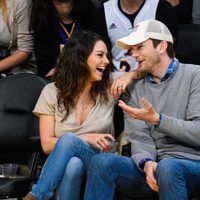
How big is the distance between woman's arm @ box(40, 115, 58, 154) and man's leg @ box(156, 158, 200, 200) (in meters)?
0.94

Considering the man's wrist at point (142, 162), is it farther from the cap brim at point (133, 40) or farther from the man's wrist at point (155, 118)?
the cap brim at point (133, 40)

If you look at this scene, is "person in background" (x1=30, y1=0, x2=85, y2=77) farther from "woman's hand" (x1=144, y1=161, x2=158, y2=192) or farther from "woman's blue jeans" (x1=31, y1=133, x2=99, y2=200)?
"woman's hand" (x1=144, y1=161, x2=158, y2=192)

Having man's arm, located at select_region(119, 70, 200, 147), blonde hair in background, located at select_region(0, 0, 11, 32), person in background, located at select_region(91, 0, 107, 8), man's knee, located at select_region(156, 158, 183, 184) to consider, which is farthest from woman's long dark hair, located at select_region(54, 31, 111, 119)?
person in background, located at select_region(91, 0, 107, 8)

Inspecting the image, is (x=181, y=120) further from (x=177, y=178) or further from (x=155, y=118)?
(x=177, y=178)

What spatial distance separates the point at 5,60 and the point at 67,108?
1.21 m

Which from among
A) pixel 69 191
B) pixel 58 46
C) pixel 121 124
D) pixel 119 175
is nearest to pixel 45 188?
pixel 69 191

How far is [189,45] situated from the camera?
577 cm

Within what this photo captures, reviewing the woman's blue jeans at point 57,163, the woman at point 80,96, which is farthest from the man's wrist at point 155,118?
the woman's blue jeans at point 57,163

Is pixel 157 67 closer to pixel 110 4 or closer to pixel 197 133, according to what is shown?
pixel 197 133

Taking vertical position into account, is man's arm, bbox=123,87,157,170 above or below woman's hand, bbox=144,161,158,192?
above

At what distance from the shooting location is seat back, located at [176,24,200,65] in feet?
18.8

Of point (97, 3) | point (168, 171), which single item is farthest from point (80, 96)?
point (97, 3)

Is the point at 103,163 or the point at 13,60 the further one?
the point at 13,60

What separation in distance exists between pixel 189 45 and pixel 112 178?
1.52m
